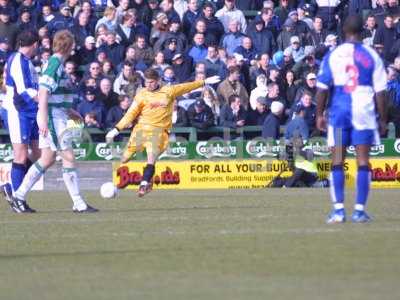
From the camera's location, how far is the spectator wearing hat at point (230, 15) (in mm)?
29562

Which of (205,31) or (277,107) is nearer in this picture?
(277,107)

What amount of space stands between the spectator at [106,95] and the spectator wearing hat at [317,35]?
4.15m

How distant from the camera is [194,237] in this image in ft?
42.8

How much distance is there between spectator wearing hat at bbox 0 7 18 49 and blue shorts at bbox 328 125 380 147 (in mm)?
15695

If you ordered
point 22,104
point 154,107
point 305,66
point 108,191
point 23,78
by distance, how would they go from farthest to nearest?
point 305,66, point 154,107, point 108,191, point 22,104, point 23,78

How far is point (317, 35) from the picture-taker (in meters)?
29.0

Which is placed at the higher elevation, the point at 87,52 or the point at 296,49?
the point at 87,52

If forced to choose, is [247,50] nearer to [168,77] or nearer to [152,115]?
[168,77]

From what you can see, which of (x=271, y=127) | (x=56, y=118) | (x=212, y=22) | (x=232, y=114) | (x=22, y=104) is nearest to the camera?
(x=56, y=118)

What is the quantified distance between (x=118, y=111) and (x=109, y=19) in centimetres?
295

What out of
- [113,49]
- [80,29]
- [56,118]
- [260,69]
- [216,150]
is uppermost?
[80,29]

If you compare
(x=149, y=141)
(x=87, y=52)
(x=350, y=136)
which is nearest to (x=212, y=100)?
(x=87, y=52)

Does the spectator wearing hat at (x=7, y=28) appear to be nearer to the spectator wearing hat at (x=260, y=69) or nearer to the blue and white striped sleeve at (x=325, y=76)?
the spectator wearing hat at (x=260, y=69)

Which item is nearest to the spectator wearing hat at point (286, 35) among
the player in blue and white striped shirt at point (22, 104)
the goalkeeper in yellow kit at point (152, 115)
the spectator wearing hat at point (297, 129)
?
the spectator wearing hat at point (297, 129)
